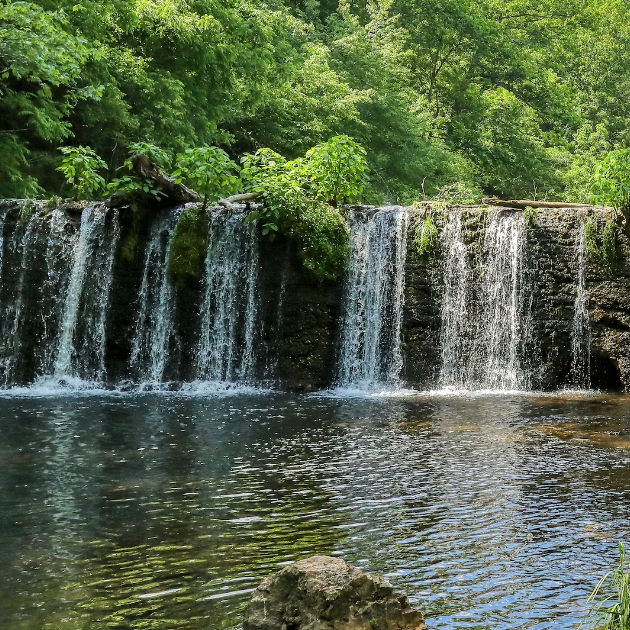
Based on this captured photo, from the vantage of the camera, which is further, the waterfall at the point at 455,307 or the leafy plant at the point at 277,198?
the leafy plant at the point at 277,198

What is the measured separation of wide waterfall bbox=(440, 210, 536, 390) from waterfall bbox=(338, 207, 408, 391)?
814 millimetres

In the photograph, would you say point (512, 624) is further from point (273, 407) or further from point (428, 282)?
point (428, 282)

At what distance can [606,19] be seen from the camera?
3747 cm

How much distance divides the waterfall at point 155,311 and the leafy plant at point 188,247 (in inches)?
5.8

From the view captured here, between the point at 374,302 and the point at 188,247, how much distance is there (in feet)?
11.5

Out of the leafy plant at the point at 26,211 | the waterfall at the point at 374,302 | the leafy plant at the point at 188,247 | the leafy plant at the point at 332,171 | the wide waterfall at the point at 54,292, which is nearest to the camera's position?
the waterfall at the point at 374,302

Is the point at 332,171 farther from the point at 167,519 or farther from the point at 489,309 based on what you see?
the point at 167,519

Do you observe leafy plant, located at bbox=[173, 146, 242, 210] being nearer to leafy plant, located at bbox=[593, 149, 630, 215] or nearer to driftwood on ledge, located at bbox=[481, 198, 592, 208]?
driftwood on ledge, located at bbox=[481, 198, 592, 208]

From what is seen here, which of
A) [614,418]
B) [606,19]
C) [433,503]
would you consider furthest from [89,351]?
[606,19]

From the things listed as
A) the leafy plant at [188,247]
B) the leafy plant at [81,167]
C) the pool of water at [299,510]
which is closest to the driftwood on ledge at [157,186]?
the leafy plant at [188,247]

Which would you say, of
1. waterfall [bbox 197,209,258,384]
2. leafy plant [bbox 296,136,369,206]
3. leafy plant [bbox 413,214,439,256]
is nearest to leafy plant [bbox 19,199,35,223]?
waterfall [bbox 197,209,258,384]

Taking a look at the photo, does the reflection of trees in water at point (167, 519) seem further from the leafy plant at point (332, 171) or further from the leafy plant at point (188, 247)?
the leafy plant at point (332, 171)

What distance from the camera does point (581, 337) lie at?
14.3 m

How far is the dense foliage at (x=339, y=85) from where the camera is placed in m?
17.5
